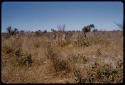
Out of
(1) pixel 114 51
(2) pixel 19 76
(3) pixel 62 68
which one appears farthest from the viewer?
(1) pixel 114 51

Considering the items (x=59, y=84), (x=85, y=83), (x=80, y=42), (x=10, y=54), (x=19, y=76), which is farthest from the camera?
(x=80, y=42)

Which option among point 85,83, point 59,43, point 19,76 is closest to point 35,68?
point 19,76

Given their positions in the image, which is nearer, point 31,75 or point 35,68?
point 31,75

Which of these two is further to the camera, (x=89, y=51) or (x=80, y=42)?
(x=80, y=42)

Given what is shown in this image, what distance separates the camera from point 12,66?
6.51 metres

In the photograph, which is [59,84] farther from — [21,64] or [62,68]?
[21,64]

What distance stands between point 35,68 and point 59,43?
4.35 m

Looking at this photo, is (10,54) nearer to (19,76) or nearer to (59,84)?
(19,76)

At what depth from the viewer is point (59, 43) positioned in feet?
35.4

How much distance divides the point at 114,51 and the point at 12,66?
3.74 meters

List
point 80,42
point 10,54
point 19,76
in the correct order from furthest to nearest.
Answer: point 80,42 < point 10,54 < point 19,76

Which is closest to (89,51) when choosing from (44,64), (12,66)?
(44,64)

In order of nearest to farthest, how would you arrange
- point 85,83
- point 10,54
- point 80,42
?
point 85,83 < point 10,54 < point 80,42

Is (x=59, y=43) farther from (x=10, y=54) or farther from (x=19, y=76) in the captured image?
(x=19, y=76)
